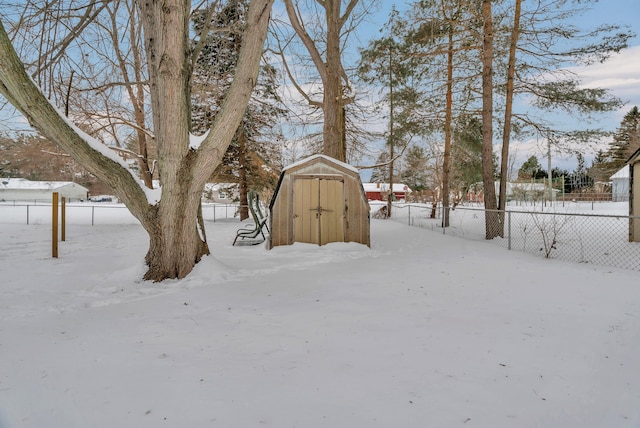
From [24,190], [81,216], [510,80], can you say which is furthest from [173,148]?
[24,190]

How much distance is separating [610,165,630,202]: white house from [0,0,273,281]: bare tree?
28566mm

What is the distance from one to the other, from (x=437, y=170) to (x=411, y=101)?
13.3m

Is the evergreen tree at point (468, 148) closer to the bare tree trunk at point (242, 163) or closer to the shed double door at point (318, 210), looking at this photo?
the shed double door at point (318, 210)

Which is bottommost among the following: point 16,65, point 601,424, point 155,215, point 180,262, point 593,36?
point 601,424

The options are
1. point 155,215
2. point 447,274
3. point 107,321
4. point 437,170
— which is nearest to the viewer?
point 107,321

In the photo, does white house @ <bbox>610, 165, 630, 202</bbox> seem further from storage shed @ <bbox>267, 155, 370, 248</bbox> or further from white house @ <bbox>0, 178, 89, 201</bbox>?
white house @ <bbox>0, 178, 89, 201</bbox>

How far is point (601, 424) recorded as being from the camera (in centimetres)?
169

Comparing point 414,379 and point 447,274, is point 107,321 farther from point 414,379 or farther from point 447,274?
point 447,274

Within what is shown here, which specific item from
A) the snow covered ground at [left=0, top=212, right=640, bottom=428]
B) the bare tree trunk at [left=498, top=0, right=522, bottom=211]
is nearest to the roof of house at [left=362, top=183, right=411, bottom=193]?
the bare tree trunk at [left=498, top=0, right=522, bottom=211]

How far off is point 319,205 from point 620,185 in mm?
27900

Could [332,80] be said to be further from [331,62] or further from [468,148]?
[468,148]

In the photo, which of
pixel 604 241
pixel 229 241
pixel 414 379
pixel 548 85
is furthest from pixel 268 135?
pixel 414 379

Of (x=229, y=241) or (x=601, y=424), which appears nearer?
(x=601, y=424)

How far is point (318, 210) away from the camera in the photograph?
8.09 m
